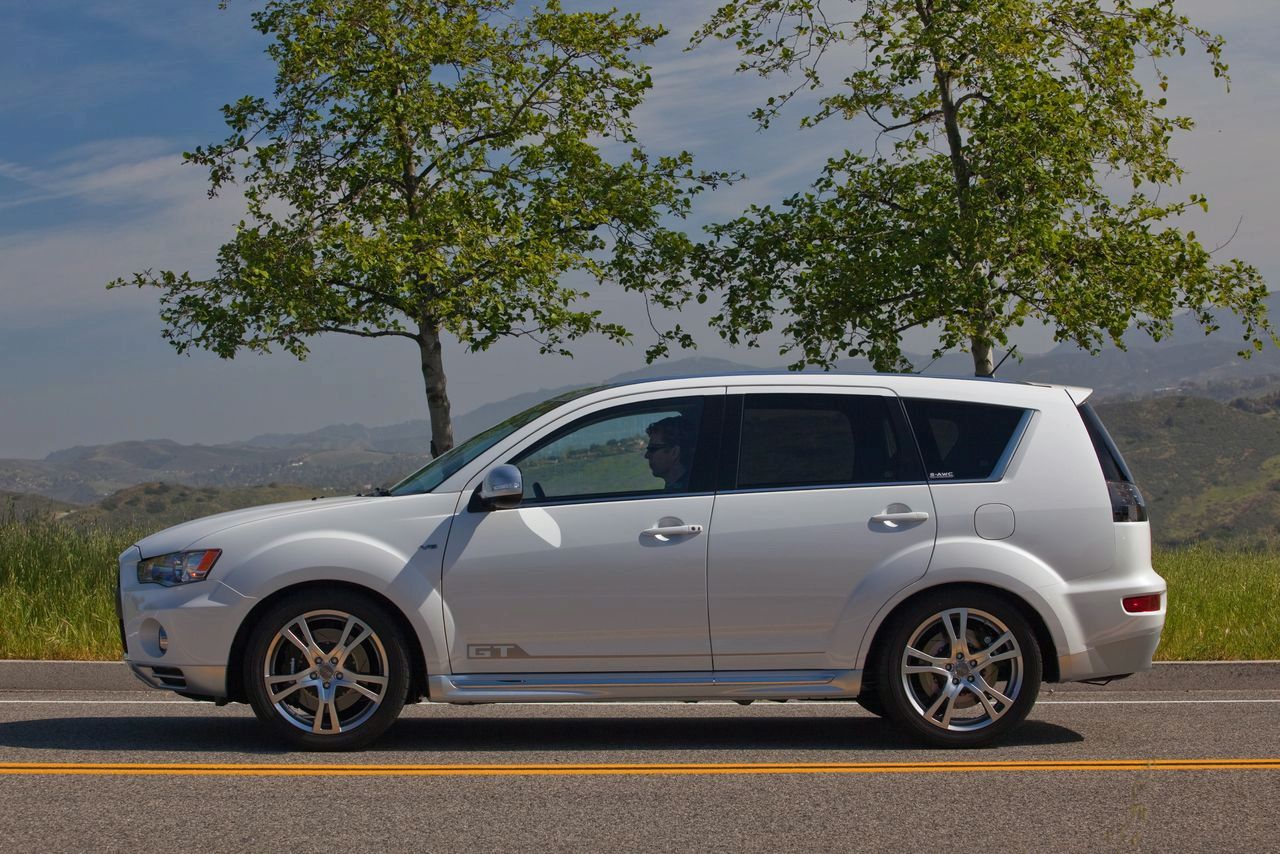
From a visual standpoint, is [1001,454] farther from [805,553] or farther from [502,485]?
[502,485]

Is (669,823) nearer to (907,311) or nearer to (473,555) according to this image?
(473,555)

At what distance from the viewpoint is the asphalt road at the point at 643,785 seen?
5.51 metres

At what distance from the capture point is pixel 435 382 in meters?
19.8

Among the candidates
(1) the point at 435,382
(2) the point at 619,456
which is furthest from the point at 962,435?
(1) the point at 435,382

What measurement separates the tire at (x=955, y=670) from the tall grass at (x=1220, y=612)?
368 centimetres

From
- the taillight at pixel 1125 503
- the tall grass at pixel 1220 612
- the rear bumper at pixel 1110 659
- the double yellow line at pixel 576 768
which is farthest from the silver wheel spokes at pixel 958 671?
the tall grass at pixel 1220 612

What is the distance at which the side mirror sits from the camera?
279 inches

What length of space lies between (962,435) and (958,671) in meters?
1.20

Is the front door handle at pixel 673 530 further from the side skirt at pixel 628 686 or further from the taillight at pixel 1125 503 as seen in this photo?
the taillight at pixel 1125 503

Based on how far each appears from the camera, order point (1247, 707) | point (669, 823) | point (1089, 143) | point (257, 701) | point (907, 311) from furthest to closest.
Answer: point (907, 311), point (1089, 143), point (1247, 707), point (257, 701), point (669, 823)

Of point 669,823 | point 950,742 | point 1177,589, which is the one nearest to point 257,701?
point 669,823

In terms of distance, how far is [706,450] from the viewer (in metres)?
7.52

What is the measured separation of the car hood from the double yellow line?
42.2 inches

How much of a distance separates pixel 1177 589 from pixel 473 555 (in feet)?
27.3
